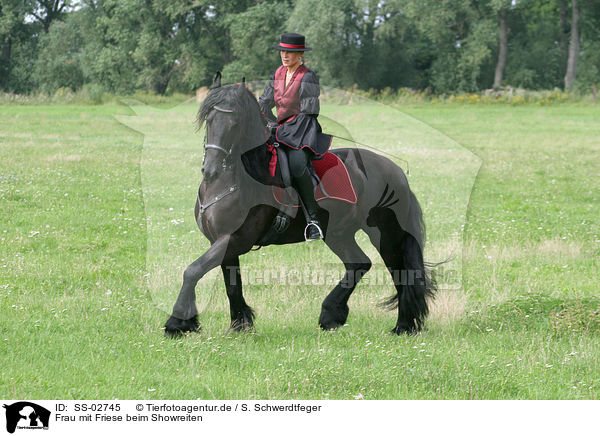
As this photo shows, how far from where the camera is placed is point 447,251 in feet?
38.9

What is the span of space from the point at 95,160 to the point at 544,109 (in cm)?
3385

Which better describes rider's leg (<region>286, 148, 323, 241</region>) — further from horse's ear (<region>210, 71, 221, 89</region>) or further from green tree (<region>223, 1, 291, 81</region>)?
green tree (<region>223, 1, 291, 81</region>)

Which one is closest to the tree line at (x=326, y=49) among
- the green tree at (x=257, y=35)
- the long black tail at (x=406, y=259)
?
the green tree at (x=257, y=35)

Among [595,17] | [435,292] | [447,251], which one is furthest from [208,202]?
[595,17]

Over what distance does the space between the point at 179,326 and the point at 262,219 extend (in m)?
1.38

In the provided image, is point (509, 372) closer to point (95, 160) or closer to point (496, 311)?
point (496, 311)

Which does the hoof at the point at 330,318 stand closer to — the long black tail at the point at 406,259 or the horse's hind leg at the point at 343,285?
the horse's hind leg at the point at 343,285

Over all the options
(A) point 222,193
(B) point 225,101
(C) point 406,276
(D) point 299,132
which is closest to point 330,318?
(C) point 406,276

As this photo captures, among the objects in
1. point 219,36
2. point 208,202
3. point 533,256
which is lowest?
point 533,256

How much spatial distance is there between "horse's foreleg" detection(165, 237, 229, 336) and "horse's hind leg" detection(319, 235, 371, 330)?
5.26 ft

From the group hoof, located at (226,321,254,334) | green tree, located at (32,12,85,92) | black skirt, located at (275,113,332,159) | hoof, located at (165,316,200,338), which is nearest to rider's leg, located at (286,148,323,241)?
black skirt, located at (275,113,332,159)

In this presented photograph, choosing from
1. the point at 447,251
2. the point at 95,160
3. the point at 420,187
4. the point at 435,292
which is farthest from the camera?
the point at 95,160

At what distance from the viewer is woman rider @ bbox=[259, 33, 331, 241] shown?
282 inches

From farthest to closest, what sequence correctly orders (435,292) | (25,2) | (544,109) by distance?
(25,2) < (544,109) < (435,292)
